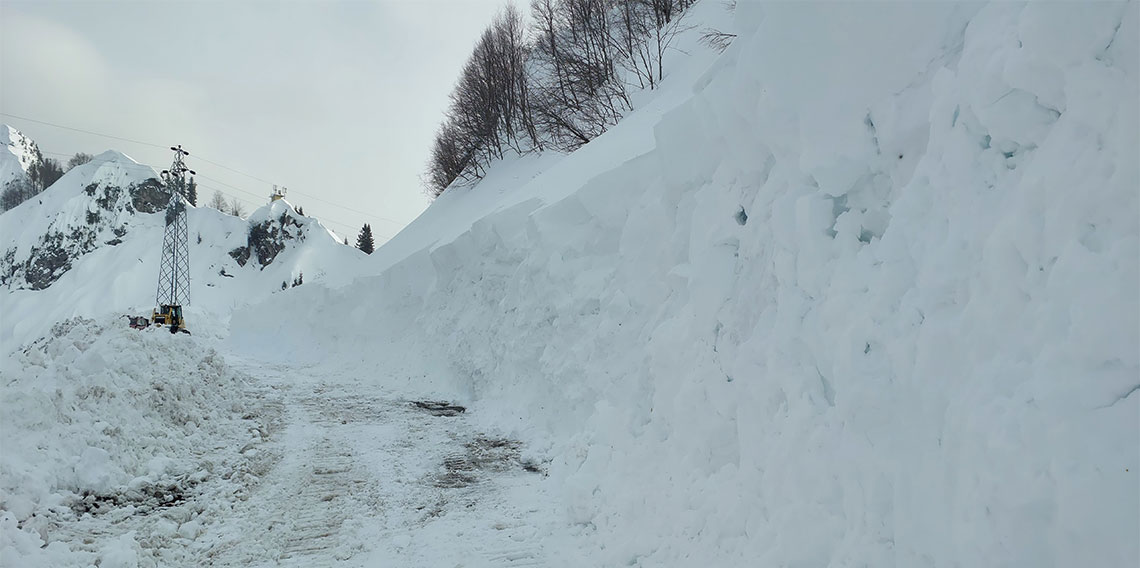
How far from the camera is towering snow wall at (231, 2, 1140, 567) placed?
2383 mm

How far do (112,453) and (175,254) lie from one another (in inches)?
1422

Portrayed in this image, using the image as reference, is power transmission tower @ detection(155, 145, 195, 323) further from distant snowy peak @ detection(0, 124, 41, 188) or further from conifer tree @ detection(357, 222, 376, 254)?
distant snowy peak @ detection(0, 124, 41, 188)

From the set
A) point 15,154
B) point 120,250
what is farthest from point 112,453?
point 15,154

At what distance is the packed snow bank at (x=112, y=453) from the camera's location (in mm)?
5238

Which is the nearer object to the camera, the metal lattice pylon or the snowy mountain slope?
the metal lattice pylon

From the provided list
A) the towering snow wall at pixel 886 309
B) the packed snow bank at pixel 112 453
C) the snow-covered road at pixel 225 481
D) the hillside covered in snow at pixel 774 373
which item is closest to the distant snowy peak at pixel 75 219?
the packed snow bank at pixel 112 453

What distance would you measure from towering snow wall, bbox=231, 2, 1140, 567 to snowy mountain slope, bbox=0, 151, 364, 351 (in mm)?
44315

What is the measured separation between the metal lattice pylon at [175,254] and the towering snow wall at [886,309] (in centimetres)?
3222

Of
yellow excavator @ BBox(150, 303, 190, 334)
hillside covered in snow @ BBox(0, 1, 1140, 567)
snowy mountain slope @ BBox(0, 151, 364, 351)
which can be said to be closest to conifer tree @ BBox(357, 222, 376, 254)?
snowy mountain slope @ BBox(0, 151, 364, 351)

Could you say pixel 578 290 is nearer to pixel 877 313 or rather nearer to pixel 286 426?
pixel 286 426

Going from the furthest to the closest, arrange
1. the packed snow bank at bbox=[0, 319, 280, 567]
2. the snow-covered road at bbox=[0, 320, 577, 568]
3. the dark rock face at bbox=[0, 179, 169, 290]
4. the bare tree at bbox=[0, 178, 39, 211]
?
the bare tree at bbox=[0, 178, 39, 211], the dark rock face at bbox=[0, 179, 169, 290], the snow-covered road at bbox=[0, 320, 577, 568], the packed snow bank at bbox=[0, 319, 280, 567]

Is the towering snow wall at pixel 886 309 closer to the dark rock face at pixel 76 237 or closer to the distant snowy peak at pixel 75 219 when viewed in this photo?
the dark rock face at pixel 76 237

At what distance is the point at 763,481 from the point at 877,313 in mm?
1441

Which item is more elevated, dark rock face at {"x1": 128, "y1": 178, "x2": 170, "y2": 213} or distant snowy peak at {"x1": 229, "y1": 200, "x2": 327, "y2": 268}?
dark rock face at {"x1": 128, "y1": 178, "x2": 170, "y2": 213}
